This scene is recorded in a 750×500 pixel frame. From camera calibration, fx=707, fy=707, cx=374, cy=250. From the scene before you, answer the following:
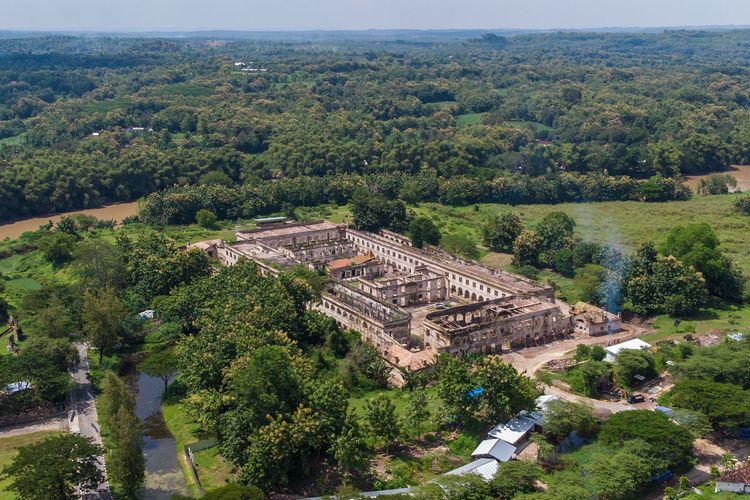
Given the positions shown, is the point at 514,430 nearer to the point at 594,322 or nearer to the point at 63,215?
the point at 594,322

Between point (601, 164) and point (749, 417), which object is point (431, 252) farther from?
point (601, 164)

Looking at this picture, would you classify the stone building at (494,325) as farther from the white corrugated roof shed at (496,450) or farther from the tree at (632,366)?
the white corrugated roof shed at (496,450)

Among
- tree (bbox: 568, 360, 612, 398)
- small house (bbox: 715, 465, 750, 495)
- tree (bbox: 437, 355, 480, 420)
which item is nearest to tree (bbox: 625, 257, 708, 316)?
tree (bbox: 568, 360, 612, 398)


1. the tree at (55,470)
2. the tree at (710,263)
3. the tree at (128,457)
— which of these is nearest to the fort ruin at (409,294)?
the tree at (710,263)

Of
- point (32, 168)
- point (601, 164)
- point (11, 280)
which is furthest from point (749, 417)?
point (32, 168)

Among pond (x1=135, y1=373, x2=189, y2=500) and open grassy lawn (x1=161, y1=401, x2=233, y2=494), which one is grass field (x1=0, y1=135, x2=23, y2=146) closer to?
pond (x1=135, y1=373, x2=189, y2=500)

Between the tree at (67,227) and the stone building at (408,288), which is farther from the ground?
the tree at (67,227)
